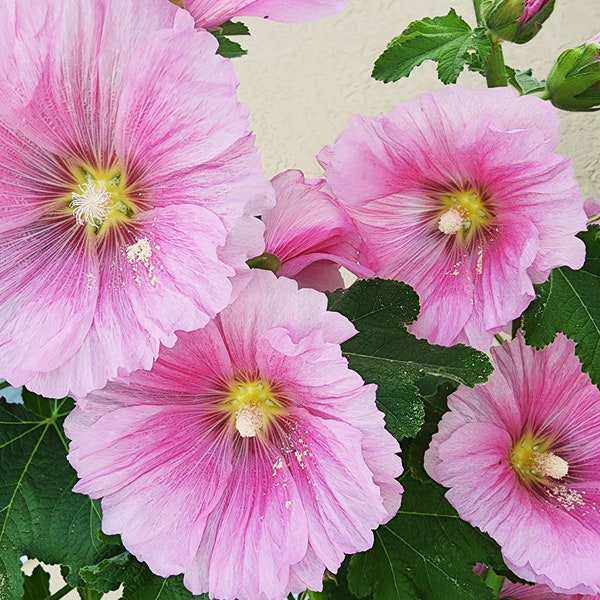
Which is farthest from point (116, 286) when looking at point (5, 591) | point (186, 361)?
point (5, 591)

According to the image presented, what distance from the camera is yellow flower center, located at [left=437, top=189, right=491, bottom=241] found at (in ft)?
1.53

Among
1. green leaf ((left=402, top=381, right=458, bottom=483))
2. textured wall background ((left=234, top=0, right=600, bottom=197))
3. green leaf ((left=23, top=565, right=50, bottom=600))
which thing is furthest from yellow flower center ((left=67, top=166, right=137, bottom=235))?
textured wall background ((left=234, top=0, right=600, bottom=197))

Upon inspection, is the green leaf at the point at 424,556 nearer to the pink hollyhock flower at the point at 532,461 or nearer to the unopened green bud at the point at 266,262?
the pink hollyhock flower at the point at 532,461

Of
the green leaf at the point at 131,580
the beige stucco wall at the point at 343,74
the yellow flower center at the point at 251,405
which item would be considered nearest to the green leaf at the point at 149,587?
the green leaf at the point at 131,580

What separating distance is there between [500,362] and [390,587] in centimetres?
15

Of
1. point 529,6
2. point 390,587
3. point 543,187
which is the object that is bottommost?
point 390,587

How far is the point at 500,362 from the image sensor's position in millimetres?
466

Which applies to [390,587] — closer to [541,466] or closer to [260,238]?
[541,466]

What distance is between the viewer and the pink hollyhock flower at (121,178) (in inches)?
12.4

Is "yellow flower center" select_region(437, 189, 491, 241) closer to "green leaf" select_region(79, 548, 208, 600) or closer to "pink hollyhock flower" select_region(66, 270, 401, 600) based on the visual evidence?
"pink hollyhock flower" select_region(66, 270, 401, 600)

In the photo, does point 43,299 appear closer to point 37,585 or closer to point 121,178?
point 121,178

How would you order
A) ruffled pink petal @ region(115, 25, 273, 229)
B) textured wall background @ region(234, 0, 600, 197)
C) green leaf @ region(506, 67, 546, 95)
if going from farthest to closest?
1. textured wall background @ region(234, 0, 600, 197)
2. green leaf @ region(506, 67, 546, 95)
3. ruffled pink petal @ region(115, 25, 273, 229)

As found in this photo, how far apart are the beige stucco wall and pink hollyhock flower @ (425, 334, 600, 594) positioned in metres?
0.69

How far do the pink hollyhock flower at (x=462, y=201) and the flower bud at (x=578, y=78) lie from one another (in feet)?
0.25
